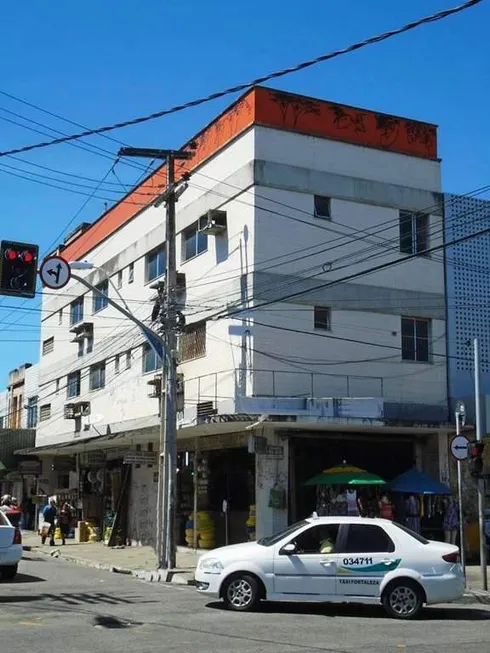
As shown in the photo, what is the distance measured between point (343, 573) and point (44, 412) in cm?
3077

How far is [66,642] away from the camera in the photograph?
987 centimetres

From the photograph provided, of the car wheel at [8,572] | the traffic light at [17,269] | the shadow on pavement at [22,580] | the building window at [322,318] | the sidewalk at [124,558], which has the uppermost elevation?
the building window at [322,318]

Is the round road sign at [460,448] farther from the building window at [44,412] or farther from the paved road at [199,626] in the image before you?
the building window at [44,412]

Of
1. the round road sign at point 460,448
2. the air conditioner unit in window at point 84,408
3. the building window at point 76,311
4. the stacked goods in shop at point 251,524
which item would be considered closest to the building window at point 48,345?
the building window at point 76,311

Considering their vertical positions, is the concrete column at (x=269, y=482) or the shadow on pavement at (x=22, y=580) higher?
the concrete column at (x=269, y=482)

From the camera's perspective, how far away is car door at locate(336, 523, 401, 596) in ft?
42.1

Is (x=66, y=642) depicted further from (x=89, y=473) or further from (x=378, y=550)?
(x=89, y=473)

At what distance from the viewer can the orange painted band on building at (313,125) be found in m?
25.1

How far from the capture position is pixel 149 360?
30078 millimetres

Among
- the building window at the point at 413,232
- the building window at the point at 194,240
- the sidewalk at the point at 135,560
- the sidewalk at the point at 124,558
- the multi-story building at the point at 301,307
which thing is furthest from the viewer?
the building window at the point at 194,240

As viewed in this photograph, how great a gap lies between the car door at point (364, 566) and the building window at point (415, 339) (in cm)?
1354

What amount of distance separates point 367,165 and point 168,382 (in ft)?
34.1

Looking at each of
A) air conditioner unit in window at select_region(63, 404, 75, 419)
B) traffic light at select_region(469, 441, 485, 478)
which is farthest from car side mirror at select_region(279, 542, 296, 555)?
air conditioner unit in window at select_region(63, 404, 75, 419)

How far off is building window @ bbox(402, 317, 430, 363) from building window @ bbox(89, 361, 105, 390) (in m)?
13.7
